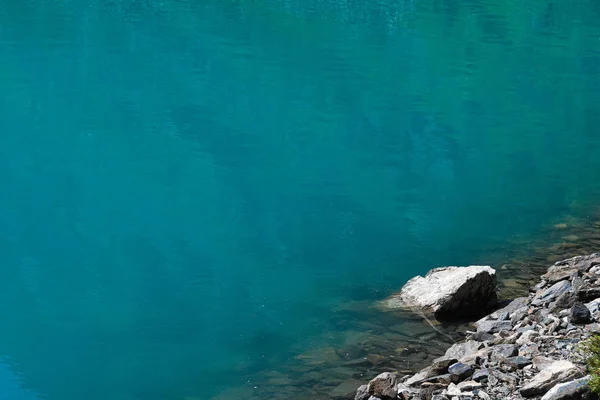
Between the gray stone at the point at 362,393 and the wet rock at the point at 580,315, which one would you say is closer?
the gray stone at the point at 362,393

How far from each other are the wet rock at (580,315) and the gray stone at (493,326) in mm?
1206

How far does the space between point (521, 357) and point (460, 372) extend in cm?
89

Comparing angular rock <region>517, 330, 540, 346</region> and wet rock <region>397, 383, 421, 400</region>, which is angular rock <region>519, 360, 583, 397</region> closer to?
wet rock <region>397, 383, 421, 400</region>

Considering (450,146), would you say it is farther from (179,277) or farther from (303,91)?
(179,277)

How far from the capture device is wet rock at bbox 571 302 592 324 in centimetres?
1243

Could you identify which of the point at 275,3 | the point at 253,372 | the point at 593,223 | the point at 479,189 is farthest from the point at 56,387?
the point at 275,3

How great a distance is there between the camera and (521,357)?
37.5ft

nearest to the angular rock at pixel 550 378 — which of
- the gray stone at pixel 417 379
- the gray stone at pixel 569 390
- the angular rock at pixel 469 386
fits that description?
the gray stone at pixel 569 390

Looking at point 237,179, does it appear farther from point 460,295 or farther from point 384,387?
point 384,387

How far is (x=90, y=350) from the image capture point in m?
14.8

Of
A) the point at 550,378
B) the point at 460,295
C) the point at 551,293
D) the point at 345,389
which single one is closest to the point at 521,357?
the point at 550,378

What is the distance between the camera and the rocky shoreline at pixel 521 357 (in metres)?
10.3

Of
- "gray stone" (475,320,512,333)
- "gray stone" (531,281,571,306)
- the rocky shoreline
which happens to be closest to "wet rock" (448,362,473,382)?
the rocky shoreline

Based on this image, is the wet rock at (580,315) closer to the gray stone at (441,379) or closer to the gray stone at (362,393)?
the gray stone at (441,379)
